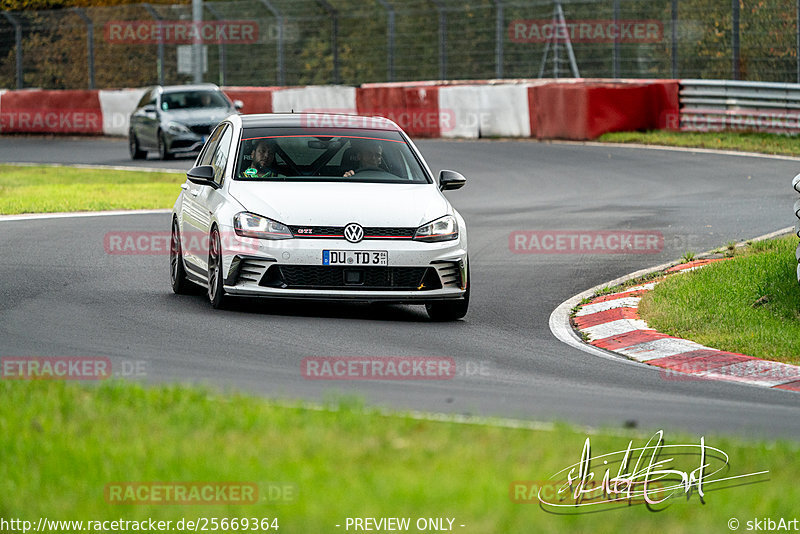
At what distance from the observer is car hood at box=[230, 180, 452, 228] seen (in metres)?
10.6

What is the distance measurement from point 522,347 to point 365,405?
3.09m

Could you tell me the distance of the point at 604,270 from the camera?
539 inches

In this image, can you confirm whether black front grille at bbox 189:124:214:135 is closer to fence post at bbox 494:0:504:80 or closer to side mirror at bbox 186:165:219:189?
fence post at bbox 494:0:504:80

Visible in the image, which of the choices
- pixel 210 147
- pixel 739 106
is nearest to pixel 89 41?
pixel 739 106

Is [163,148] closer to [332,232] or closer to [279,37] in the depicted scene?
[279,37]

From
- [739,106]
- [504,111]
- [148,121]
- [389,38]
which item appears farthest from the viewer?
[389,38]

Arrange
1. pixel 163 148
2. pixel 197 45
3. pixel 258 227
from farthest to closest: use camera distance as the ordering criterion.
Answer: pixel 197 45, pixel 163 148, pixel 258 227

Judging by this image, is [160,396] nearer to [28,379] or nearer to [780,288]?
[28,379]

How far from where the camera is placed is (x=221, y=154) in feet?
39.3

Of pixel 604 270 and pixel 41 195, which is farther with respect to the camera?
pixel 41 195

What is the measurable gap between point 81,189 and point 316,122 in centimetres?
1064

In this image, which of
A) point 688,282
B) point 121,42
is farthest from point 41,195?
point 121,42

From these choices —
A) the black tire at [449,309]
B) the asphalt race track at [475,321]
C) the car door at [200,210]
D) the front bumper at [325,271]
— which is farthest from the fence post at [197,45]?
the front bumper at [325,271]

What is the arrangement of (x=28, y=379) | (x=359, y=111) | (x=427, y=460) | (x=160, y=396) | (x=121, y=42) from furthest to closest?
(x=121, y=42)
(x=359, y=111)
(x=28, y=379)
(x=160, y=396)
(x=427, y=460)
